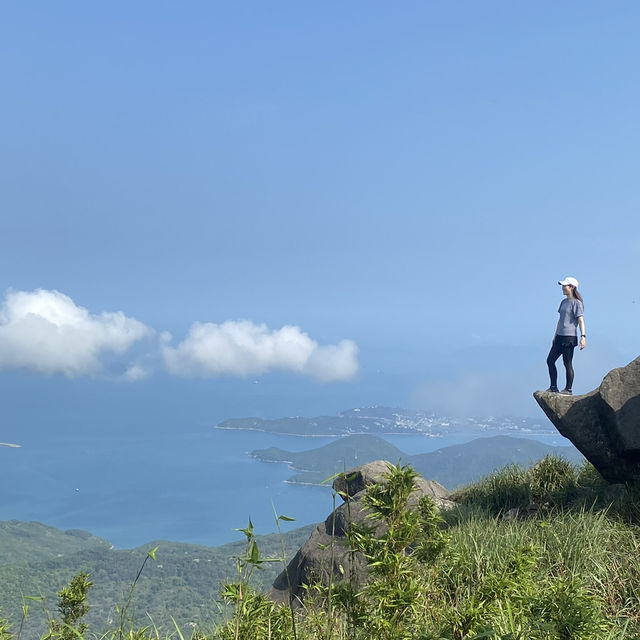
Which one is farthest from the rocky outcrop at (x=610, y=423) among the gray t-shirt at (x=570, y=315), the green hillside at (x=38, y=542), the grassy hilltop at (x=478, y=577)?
the green hillside at (x=38, y=542)

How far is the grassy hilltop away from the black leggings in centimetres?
198

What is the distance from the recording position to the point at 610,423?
39.4ft

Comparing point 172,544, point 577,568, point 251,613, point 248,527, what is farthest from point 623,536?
point 172,544

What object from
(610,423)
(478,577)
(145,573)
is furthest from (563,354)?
(145,573)

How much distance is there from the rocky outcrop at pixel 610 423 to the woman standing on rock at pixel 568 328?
201 centimetres

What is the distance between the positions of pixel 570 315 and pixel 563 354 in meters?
0.94

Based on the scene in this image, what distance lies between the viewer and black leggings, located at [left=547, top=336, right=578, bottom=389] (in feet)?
48.7

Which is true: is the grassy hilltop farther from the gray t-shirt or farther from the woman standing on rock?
the gray t-shirt

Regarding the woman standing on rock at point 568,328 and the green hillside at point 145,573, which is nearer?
the woman standing on rock at point 568,328

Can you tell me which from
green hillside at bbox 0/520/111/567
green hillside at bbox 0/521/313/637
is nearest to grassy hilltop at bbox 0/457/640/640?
green hillside at bbox 0/521/313/637

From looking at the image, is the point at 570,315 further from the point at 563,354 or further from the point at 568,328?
the point at 563,354

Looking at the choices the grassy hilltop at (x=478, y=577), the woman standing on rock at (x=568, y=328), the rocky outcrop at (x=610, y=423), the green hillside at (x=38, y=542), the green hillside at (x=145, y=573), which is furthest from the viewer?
the green hillside at (x=38, y=542)

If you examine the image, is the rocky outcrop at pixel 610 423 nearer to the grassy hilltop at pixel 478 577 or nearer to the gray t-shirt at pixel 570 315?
the grassy hilltop at pixel 478 577

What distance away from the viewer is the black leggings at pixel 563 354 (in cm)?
1484
